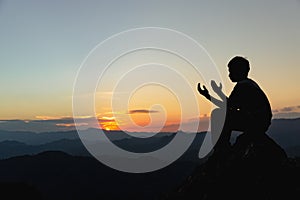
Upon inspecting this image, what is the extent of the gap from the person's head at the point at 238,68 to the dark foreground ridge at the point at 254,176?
243cm

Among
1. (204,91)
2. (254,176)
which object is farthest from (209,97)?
(254,176)

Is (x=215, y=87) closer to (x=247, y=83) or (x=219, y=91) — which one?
(x=219, y=91)

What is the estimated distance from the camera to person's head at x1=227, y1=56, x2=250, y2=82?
14609 mm

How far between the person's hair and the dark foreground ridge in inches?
104

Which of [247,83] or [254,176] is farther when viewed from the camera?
[247,83]

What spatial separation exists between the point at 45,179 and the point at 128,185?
3350cm

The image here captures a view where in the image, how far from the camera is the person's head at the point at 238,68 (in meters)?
14.6

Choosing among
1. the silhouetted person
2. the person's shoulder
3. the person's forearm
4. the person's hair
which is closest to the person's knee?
the silhouetted person

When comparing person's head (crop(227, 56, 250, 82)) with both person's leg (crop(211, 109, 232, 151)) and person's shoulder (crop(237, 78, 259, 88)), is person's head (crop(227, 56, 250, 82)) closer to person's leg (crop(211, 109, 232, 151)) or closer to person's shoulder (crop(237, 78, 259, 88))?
person's shoulder (crop(237, 78, 259, 88))

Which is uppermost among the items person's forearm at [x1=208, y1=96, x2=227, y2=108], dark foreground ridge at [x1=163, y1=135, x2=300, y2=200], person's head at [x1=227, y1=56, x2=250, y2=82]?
person's head at [x1=227, y1=56, x2=250, y2=82]

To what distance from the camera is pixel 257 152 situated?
1408 cm

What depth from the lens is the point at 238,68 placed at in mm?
14625

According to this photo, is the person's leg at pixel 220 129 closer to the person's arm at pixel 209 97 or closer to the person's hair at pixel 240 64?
the person's arm at pixel 209 97

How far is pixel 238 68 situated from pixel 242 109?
61.1 inches
